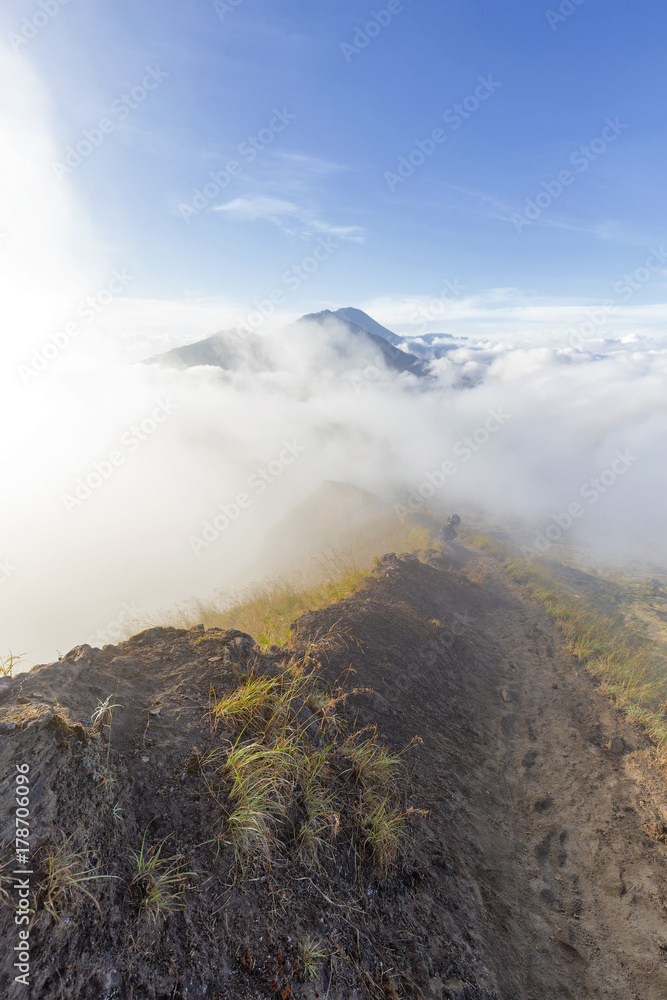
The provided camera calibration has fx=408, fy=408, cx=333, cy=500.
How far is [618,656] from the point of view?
10266mm

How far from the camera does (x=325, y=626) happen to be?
7734 millimetres

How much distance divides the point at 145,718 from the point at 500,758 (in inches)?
231

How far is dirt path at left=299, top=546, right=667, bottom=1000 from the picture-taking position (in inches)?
154

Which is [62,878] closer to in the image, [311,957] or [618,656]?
[311,957]

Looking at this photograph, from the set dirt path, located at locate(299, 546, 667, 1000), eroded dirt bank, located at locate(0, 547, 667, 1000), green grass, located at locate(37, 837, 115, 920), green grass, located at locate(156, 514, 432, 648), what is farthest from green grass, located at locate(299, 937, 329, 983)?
green grass, located at locate(156, 514, 432, 648)

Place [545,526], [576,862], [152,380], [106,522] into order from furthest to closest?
[152,380]
[106,522]
[545,526]
[576,862]

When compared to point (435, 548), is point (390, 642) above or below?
above

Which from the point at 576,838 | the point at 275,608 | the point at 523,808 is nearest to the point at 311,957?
the point at 523,808

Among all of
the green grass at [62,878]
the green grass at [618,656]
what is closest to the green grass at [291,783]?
the green grass at [62,878]

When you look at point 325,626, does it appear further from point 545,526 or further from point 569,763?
point 545,526

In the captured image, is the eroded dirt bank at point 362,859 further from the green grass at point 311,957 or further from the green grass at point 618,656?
the green grass at point 618,656

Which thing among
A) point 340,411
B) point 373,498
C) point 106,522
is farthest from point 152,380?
point 373,498

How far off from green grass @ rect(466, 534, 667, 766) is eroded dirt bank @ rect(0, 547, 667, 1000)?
1.76 feet

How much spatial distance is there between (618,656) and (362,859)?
9527mm
